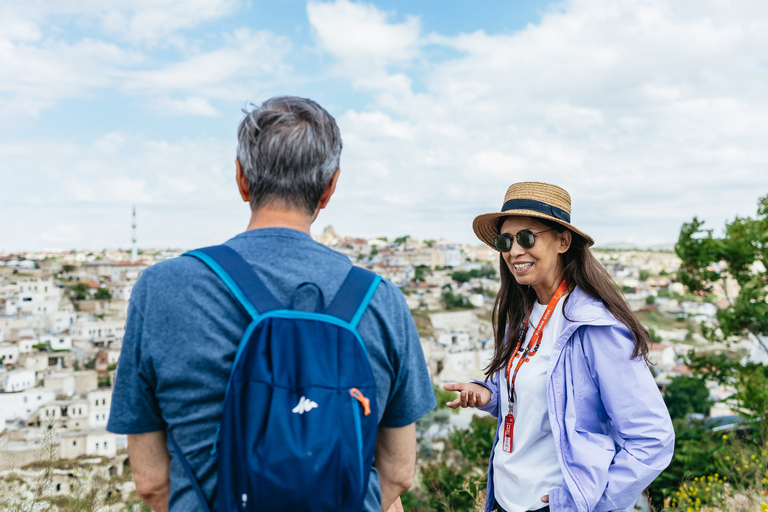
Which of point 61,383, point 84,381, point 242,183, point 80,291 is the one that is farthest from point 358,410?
point 80,291

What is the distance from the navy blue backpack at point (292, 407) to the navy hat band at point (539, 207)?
0.96 metres

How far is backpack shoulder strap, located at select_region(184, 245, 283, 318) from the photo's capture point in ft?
2.85

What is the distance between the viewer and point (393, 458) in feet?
3.48

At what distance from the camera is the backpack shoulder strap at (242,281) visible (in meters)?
0.87

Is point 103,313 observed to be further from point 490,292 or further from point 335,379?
point 335,379

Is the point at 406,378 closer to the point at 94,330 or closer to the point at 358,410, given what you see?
the point at 358,410

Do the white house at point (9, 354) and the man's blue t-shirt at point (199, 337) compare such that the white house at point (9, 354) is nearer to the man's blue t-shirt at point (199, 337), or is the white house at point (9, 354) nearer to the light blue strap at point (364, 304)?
the man's blue t-shirt at point (199, 337)

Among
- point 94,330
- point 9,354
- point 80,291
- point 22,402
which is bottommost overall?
point 22,402

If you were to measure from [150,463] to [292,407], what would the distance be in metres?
0.37

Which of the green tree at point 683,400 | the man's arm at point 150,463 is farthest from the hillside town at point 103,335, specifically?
the man's arm at point 150,463

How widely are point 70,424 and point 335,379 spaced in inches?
1079

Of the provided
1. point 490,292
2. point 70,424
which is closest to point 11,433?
point 70,424

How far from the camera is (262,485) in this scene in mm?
794

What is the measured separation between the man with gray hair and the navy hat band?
2.73 ft
